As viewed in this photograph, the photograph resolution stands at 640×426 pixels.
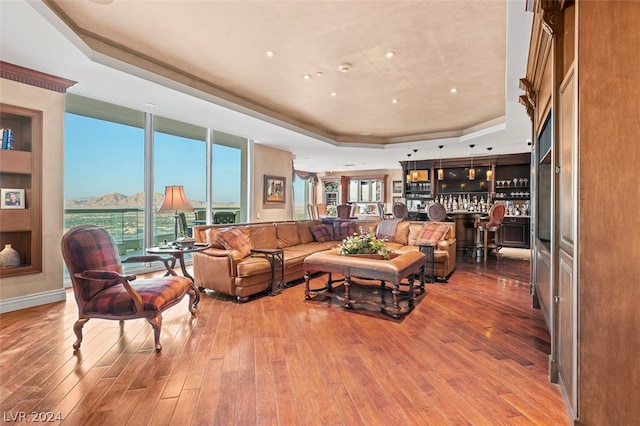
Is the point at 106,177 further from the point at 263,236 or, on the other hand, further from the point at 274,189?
the point at 274,189

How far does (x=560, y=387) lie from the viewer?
212 cm

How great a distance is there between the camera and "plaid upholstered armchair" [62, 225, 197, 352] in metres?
2.67

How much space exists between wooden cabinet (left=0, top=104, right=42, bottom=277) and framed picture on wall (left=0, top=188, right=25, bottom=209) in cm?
4

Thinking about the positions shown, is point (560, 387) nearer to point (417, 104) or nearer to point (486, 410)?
point (486, 410)

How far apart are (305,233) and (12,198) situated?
4.21 m

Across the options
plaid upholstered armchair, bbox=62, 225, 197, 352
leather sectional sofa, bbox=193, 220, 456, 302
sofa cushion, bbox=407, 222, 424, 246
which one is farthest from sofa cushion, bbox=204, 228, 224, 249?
sofa cushion, bbox=407, 222, 424, 246

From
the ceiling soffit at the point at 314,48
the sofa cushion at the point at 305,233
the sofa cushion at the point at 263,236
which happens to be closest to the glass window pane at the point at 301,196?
the sofa cushion at the point at 305,233

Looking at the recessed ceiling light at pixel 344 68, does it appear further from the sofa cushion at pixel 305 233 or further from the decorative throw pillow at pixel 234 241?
the sofa cushion at pixel 305 233

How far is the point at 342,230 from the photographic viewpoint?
6.68 metres

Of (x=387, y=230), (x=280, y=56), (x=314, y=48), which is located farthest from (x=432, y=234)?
(x=280, y=56)

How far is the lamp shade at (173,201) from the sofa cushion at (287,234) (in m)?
1.95

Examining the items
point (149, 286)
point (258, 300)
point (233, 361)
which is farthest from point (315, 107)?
point (233, 361)

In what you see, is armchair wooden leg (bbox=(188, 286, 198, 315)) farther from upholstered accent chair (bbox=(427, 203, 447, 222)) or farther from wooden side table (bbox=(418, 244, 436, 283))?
upholstered accent chair (bbox=(427, 203, 447, 222))

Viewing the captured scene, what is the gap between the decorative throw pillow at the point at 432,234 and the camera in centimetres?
556
